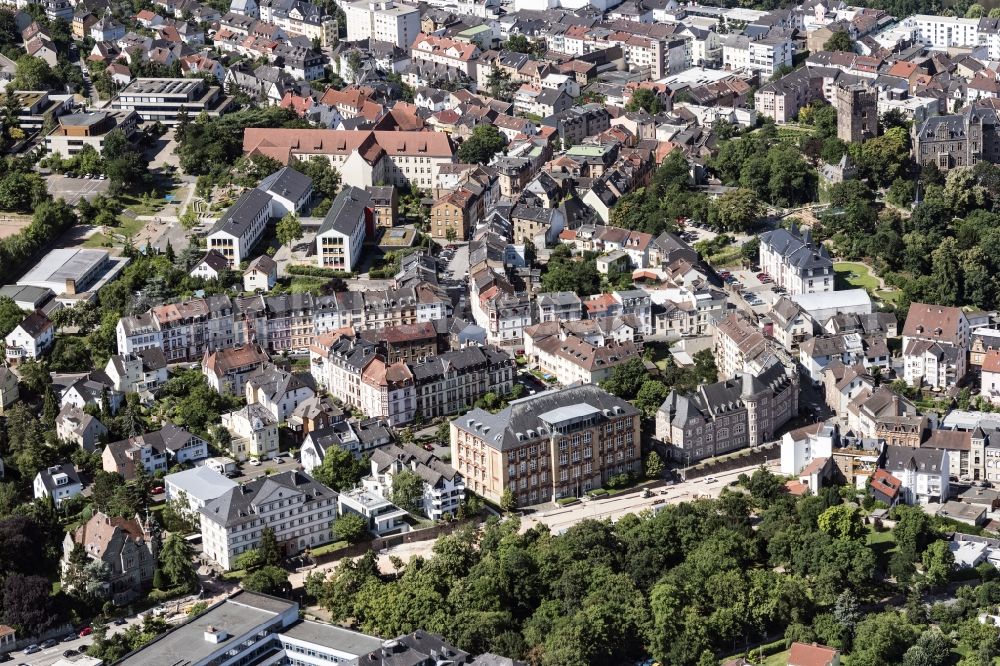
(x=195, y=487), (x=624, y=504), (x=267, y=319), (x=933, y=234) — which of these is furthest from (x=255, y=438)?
(x=933, y=234)

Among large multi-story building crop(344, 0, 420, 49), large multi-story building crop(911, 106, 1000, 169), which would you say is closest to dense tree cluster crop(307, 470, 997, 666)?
large multi-story building crop(911, 106, 1000, 169)

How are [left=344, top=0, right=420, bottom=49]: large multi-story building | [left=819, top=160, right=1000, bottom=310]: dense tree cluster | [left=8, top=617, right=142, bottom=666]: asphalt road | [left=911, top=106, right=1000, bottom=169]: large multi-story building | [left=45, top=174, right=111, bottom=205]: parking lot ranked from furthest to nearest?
1. [left=344, top=0, right=420, bottom=49]: large multi-story building
2. [left=45, top=174, right=111, bottom=205]: parking lot
3. [left=911, top=106, right=1000, bottom=169]: large multi-story building
4. [left=819, top=160, right=1000, bottom=310]: dense tree cluster
5. [left=8, top=617, right=142, bottom=666]: asphalt road

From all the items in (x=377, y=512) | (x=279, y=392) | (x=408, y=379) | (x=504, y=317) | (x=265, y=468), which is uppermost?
(x=504, y=317)

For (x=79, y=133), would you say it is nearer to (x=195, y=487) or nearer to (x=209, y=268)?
(x=209, y=268)

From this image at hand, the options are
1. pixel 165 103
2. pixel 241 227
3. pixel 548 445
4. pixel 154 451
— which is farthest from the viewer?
pixel 165 103

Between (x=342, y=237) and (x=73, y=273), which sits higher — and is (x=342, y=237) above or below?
above

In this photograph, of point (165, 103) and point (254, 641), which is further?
point (165, 103)

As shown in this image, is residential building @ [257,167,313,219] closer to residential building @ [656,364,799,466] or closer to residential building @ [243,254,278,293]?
residential building @ [243,254,278,293]
